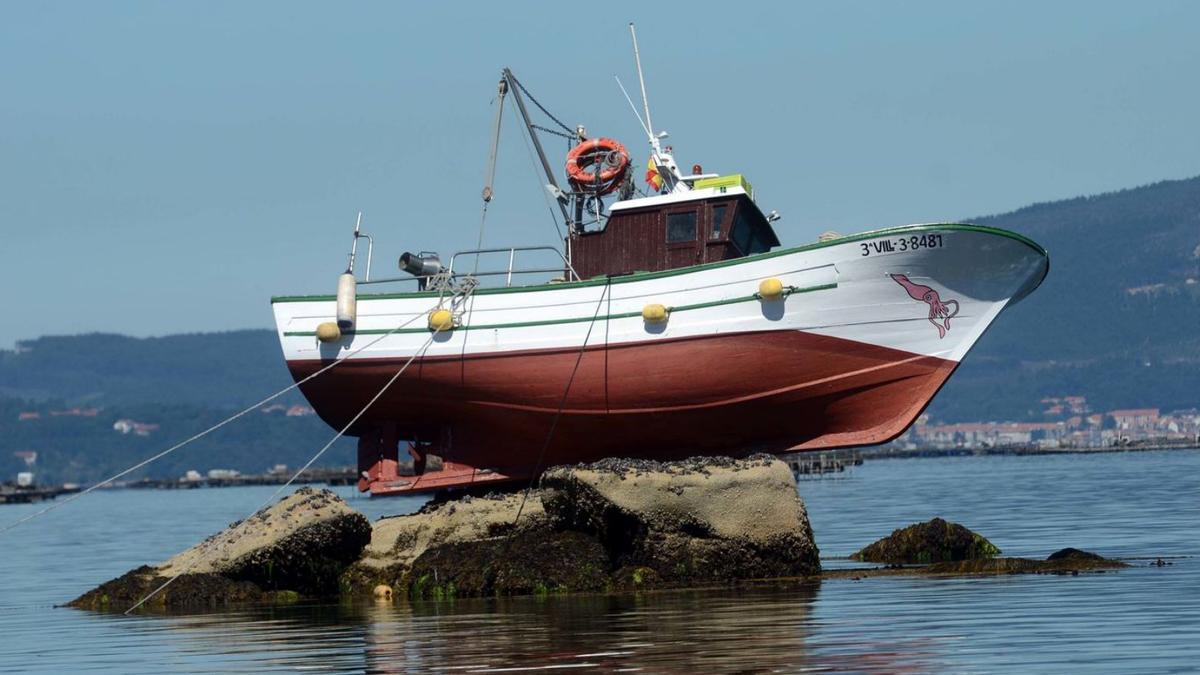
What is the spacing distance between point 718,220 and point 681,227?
0.64 meters

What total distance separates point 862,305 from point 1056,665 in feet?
45.8

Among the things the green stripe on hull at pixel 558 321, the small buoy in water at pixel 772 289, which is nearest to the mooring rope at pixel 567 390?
the green stripe on hull at pixel 558 321

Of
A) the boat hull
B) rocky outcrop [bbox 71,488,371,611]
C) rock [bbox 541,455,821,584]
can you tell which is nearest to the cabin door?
the boat hull

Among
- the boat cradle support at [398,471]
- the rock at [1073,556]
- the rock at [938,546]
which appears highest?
the boat cradle support at [398,471]

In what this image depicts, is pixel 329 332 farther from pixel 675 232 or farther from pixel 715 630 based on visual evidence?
pixel 715 630

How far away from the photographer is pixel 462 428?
105 ft

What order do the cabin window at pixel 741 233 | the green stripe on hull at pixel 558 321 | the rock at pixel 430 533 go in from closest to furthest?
the rock at pixel 430 533, the green stripe on hull at pixel 558 321, the cabin window at pixel 741 233

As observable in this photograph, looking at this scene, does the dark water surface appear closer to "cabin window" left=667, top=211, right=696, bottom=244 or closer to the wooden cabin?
the wooden cabin

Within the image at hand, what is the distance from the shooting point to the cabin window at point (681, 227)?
100 ft

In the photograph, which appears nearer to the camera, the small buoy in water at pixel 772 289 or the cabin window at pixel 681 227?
the small buoy in water at pixel 772 289

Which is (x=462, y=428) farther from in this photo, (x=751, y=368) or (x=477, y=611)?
(x=477, y=611)

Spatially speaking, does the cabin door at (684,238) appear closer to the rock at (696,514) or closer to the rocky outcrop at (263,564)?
the rock at (696,514)

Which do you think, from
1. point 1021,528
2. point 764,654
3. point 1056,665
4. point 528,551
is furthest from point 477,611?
point 1021,528

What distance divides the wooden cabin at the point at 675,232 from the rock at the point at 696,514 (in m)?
6.70
